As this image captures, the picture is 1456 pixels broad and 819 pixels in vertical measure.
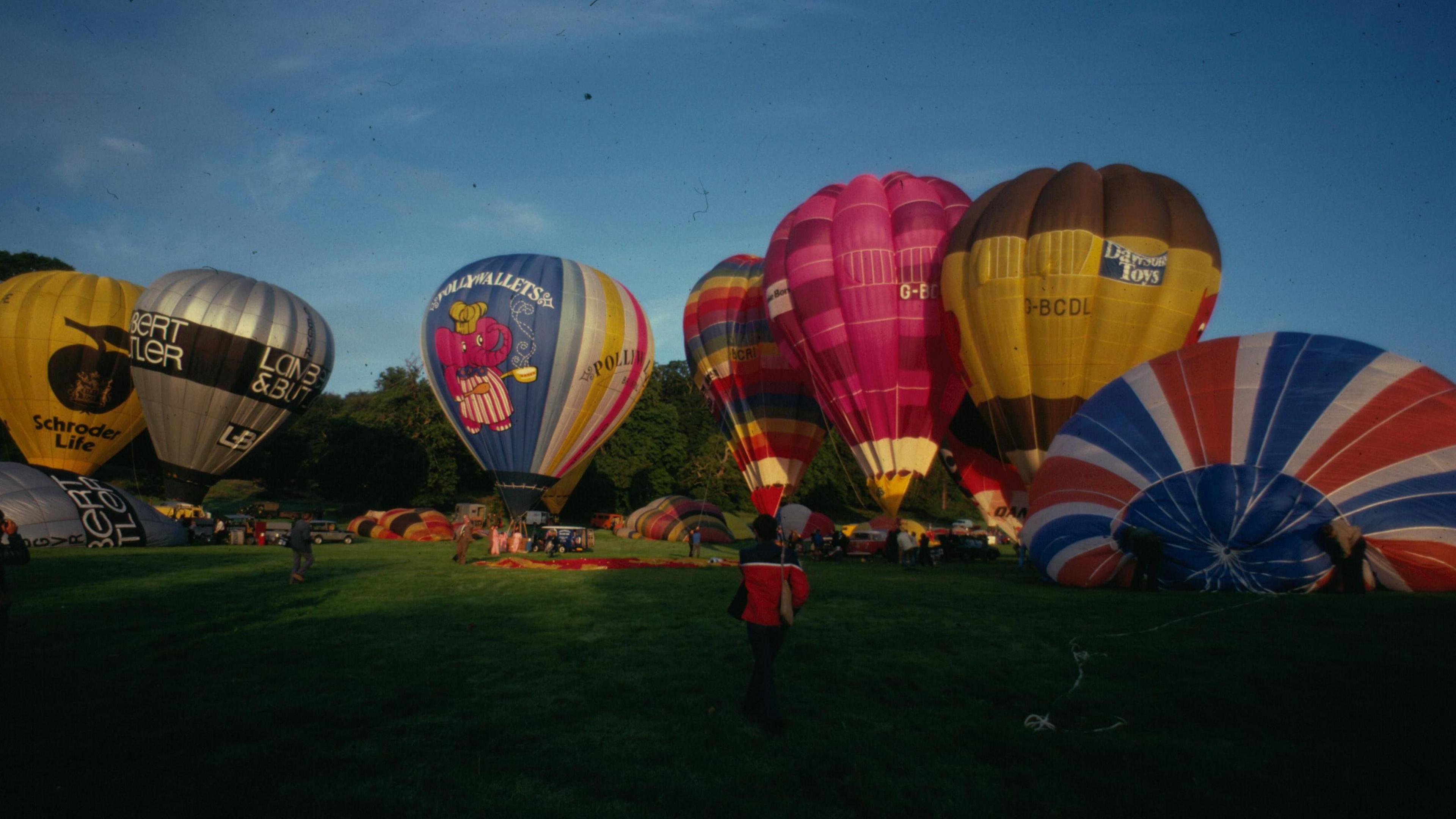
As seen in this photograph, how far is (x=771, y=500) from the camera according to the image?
94.8 feet

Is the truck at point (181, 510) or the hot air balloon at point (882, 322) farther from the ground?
the hot air balloon at point (882, 322)

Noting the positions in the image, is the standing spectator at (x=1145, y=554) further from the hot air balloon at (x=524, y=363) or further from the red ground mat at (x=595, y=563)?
the hot air balloon at (x=524, y=363)

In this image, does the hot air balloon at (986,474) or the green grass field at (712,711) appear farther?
the hot air balloon at (986,474)

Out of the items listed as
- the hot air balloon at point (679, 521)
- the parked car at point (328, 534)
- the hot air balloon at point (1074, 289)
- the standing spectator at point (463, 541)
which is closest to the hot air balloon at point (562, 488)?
the hot air balloon at point (679, 521)

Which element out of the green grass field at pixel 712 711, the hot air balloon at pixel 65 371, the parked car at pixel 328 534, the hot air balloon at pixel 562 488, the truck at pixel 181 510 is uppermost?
the hot air balloon at pixel 65 371

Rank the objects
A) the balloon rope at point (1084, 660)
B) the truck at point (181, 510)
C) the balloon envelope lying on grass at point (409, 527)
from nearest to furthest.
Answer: the balloon rope at point (1084, 660), the truck at point (181, 510), the balloon envelope lying on grass at point (409, 527)

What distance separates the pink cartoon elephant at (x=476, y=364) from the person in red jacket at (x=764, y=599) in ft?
68.9

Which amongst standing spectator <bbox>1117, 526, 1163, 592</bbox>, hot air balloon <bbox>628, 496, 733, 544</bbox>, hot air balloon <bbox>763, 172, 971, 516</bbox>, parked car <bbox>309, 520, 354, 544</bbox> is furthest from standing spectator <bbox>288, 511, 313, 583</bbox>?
hot air balloon <bbox>628, 496, 733, 544</bbox>

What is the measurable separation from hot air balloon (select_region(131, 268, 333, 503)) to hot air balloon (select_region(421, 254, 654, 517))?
5.45 m

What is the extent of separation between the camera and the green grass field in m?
3.50

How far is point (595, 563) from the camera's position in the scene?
1747 centimetres

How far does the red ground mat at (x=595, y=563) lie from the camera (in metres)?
16.8

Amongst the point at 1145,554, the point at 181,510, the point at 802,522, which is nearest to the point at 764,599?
the point at 1145,554

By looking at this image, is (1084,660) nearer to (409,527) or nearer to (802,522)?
(802,522)
